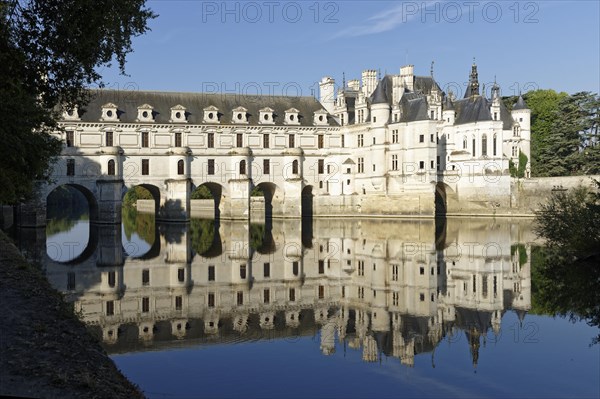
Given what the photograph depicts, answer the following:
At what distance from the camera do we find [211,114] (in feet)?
143

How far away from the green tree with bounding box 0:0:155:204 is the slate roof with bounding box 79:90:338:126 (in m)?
27.4

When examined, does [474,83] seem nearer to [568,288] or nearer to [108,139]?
[108,139]

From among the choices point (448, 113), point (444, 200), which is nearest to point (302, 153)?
point (444, 200)

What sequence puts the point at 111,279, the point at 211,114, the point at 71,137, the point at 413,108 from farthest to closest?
the point at 211,114, the point at 413,108, the point at 71,137, the point at 111,279

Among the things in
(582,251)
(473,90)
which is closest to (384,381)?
(582,251)

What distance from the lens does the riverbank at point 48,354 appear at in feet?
20.4

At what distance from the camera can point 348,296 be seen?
52.5 feet

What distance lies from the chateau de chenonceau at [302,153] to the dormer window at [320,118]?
0.10 meters

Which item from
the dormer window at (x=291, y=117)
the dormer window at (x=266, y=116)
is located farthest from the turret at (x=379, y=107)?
the dormer window at (x=266, y=116)

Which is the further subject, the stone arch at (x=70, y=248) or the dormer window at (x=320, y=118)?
the dormer window at (x=320, y=118)

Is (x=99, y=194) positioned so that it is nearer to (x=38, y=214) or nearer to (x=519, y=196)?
(x=38, y=214)

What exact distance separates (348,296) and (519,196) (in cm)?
3379

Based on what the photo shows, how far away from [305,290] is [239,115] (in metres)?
29.1

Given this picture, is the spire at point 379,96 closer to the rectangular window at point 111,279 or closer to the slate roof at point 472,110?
the slate roof at point 472,110
